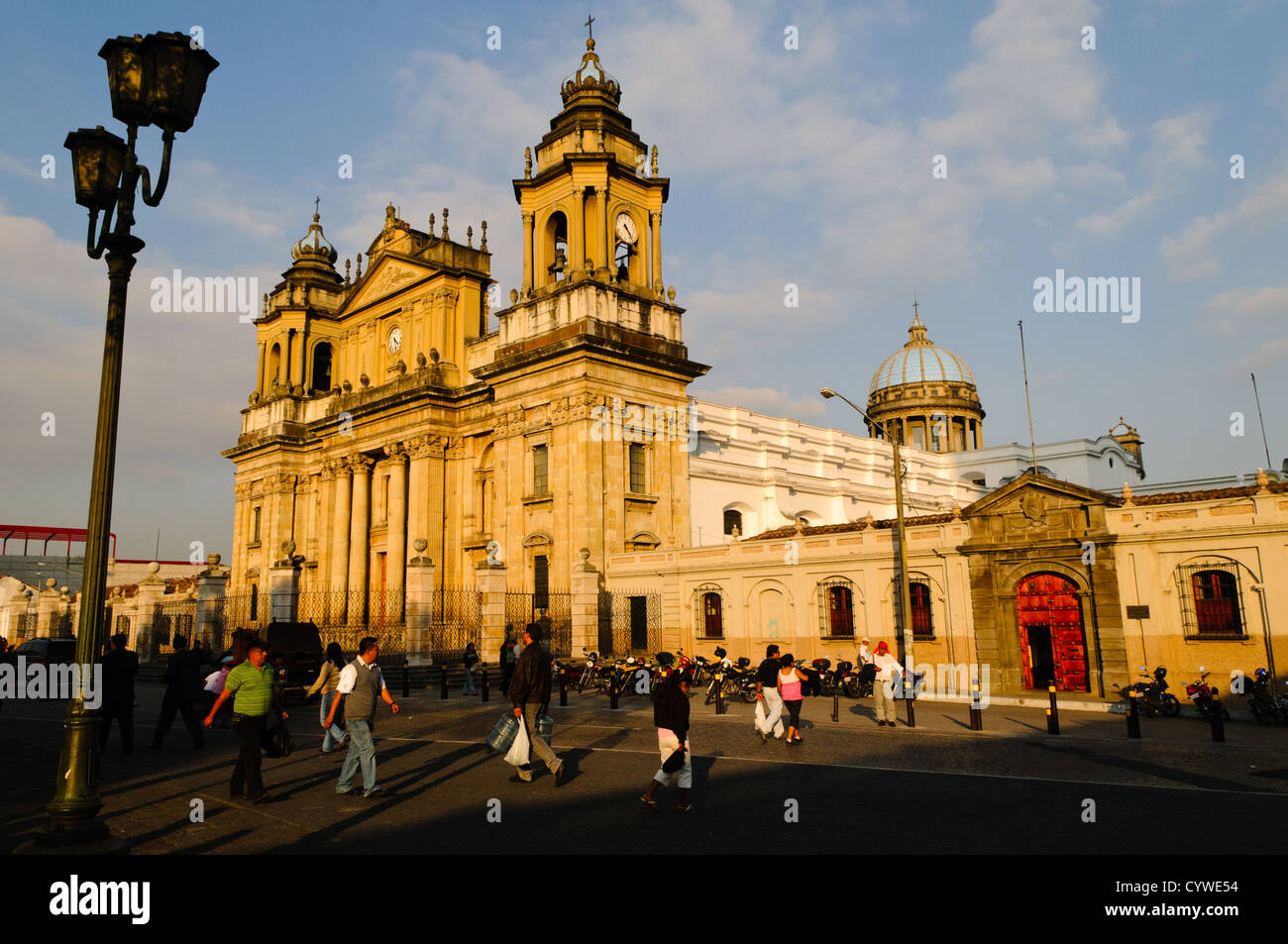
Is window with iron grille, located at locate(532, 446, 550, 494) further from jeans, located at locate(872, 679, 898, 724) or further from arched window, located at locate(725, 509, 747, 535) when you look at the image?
jeans, located at locate(872, 679, 898, 724)

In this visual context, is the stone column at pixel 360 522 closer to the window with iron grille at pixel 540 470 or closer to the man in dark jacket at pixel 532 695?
the window with iron grille at pixel 540 470

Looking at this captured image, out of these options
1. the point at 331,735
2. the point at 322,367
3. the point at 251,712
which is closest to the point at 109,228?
the point at 251,712

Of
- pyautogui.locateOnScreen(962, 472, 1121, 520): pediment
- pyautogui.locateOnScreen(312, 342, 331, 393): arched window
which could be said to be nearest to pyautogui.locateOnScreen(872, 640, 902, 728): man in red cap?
pyautogui.locateOnScreen(962, 472, 1121, 520): pediment

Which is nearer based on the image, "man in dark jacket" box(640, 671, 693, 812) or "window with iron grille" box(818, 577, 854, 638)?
"man in dark jacket" box(640, 671, 693, 812)

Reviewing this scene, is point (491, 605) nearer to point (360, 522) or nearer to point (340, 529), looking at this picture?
point (360, 522)

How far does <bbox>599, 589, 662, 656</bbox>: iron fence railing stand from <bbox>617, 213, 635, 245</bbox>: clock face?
15946 millimetres

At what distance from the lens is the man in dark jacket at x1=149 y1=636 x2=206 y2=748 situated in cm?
1573

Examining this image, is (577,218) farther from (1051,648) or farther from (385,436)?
(1051,648)

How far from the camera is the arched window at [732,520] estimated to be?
140 feet

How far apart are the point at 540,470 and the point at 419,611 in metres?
8.11

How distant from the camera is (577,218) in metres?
37.2

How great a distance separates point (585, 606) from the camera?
31438 mm

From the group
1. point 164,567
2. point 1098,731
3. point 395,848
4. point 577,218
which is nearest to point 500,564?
point 577,218
